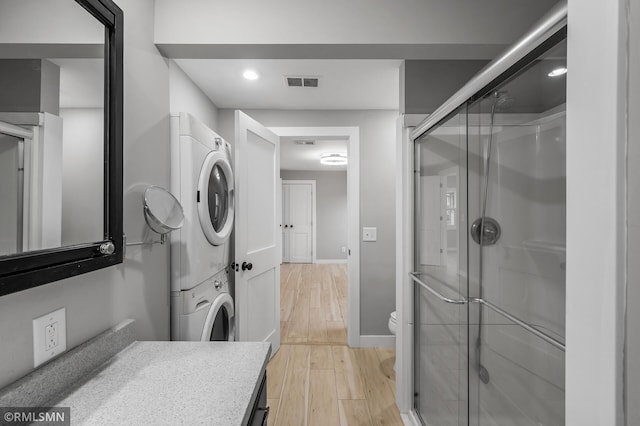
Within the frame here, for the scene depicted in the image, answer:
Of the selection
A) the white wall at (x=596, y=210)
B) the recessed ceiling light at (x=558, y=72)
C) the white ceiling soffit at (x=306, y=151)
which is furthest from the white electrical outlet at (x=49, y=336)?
the white ceiling soffit at (x=306, y=151)

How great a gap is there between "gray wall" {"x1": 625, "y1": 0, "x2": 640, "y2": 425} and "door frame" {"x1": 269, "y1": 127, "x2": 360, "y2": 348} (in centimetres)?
229

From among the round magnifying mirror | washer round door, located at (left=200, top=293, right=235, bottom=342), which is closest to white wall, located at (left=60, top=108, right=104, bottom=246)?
the round magnifying mirror

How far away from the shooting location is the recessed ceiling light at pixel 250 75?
2.12m

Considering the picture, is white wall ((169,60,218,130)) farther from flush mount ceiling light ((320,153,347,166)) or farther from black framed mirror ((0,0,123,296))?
flush mount ceiling light ((320,153,347,166))

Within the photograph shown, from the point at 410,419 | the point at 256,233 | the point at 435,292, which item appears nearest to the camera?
the point at 435,292

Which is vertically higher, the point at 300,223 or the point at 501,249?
the point at 501,249

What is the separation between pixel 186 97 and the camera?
2.15m

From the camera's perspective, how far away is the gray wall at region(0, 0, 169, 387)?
0.76 meters

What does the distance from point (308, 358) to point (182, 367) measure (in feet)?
6.04

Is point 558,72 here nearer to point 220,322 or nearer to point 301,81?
point 301,81

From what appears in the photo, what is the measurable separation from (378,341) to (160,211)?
2296 mm

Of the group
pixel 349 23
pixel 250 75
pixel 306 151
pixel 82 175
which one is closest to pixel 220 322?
pixel 82 175

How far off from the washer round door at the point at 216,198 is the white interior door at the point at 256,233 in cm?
7

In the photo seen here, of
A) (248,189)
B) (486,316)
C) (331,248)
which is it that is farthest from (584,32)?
(331,248)
